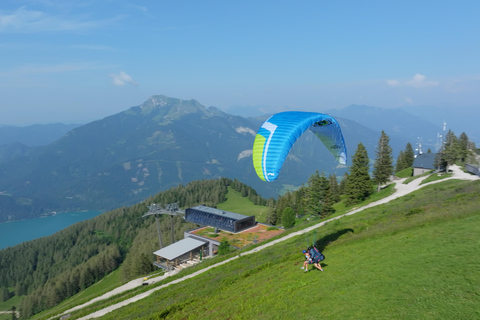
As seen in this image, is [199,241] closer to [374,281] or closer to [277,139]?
[277,139]

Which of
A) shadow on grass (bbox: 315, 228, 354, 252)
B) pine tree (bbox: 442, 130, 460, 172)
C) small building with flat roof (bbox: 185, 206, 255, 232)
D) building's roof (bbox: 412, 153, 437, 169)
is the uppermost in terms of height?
pine tree (bbox: 442, 130, 460, 172)

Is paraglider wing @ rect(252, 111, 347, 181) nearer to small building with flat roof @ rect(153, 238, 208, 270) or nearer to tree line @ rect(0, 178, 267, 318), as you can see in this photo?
small building with flat roof @ rect(153, 238, 208, 270)

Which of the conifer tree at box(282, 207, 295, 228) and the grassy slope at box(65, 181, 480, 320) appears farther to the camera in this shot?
the conifer tree at box(282, 207, 295, 228)

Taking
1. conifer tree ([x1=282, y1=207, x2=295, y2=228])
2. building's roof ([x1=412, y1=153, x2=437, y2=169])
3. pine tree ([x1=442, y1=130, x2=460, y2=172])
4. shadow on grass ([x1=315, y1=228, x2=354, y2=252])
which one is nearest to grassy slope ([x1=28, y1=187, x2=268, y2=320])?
conifer tree ([x1=282, y1=207, x2=295, y2=228])

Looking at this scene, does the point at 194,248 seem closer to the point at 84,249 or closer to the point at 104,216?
the point at 84,249

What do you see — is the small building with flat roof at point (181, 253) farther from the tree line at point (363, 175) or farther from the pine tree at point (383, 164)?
the pine tree at point (383, 164)

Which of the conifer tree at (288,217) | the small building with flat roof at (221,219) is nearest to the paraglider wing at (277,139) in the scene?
the conifer tree at (288,217)

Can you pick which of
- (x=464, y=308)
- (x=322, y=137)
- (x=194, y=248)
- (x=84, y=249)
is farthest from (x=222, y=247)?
(x=84, y=249)
